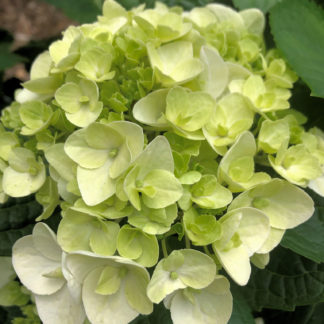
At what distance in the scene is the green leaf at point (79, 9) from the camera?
1.33 metres

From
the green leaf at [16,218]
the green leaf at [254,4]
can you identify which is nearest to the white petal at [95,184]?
the green leaf at [16,218]

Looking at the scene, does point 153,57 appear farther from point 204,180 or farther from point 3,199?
point 3,199

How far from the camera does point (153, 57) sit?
2.34 feet

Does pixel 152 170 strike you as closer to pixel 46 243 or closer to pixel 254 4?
pixel 46 243

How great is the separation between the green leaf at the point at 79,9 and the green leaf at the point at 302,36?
60cm

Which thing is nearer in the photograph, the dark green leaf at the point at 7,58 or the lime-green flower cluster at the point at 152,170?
the lime-green flower cluster at the point at 152,170

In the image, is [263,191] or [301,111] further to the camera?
[301,111]

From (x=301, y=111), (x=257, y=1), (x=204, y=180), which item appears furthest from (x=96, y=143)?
(x=257, y=1)

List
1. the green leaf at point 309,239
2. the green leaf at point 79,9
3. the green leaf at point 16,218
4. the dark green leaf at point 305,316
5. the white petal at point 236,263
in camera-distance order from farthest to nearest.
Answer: the green leaf at point 79,9 → the dark green leaf at point 305,316 → the green leaf at point 16,218 → the green leaf at point 309,239 → the white petal at point 236,263

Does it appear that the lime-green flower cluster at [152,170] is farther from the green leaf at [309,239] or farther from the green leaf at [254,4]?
the green leaf at [254,4]

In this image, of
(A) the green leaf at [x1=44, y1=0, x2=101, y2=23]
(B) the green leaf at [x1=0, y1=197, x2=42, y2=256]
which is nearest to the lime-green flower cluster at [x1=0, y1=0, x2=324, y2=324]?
(B) the green leaf at [x1=0, y1=197, x2=42, y2=256]

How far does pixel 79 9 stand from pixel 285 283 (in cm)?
103

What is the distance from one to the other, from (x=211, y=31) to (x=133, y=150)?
33cm

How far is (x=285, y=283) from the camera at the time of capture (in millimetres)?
826
